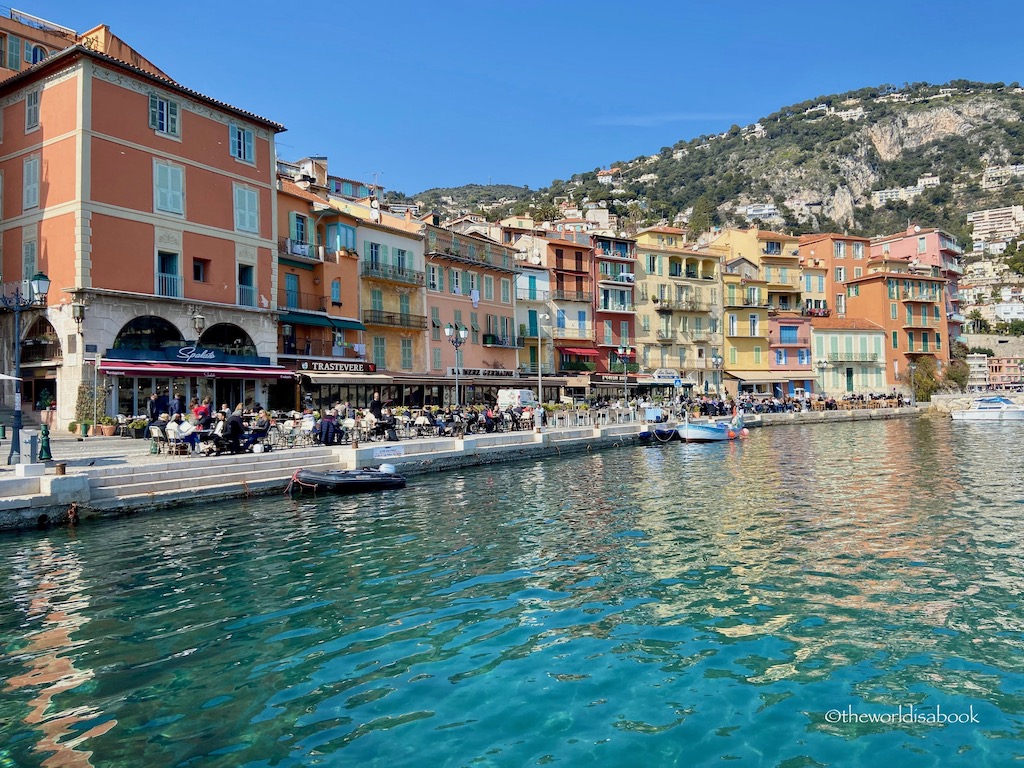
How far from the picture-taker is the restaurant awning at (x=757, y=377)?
64625 millimetres

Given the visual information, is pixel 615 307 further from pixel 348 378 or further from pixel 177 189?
pixel 177 189

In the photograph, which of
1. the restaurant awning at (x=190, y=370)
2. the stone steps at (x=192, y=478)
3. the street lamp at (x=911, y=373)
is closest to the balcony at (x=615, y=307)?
the street lamp at (x=911, y=373)

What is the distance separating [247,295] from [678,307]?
3898 cm

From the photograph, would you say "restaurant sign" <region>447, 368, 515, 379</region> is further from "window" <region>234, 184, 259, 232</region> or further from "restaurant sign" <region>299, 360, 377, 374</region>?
"window" <region>234, 184, 259, 232</region>

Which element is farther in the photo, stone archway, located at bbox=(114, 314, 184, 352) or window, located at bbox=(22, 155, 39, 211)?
window, located at bbox=(22, 155, 39, 211)

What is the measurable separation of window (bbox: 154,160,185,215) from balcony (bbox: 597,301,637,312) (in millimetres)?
34277

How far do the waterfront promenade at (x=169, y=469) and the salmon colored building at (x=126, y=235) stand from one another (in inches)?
162

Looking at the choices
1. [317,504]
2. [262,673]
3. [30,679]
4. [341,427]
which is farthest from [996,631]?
[341,427]

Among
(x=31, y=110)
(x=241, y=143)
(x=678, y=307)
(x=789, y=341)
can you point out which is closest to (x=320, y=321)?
(x=241, y=143)

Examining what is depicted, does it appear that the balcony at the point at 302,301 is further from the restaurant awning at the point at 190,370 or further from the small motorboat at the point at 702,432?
the small motorboat at the point at 702,432

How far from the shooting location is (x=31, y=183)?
28375mm

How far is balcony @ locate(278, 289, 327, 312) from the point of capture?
119 ft

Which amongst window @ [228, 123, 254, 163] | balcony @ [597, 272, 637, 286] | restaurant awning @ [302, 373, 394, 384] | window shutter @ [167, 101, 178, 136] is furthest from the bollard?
balcony @ [597, 272, 637, 286]

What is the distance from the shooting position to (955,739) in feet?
18.8
